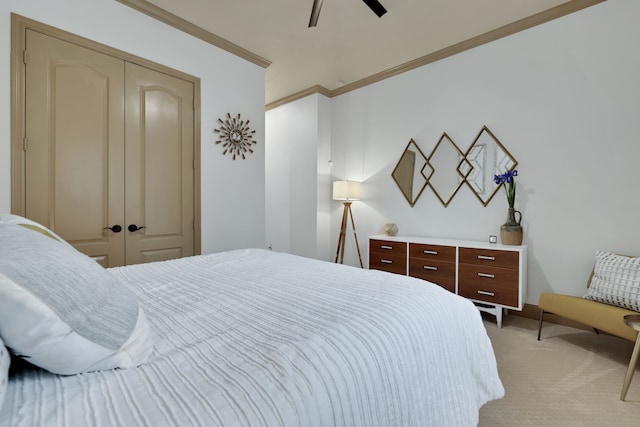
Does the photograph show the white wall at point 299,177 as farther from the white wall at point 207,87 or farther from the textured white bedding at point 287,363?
the textured white bedding at point 287,363

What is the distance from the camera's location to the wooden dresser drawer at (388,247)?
3146mm

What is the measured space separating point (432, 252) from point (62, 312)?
289 cm

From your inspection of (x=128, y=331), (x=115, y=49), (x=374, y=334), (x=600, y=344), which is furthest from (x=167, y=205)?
(x=600, y=344)

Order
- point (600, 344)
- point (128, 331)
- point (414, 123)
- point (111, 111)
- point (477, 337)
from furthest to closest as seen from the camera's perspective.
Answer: point (414, 123) → point (111, 111) → point (600, 344) → point (477, 337) → point (128, 331)

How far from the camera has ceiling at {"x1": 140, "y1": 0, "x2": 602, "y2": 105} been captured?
2.58 m

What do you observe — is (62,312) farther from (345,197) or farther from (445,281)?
(345,197)

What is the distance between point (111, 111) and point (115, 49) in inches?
20.3

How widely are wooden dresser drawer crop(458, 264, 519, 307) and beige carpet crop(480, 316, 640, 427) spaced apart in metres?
0.28

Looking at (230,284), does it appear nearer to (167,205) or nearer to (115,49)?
(167,205)

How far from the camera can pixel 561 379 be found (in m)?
1.80

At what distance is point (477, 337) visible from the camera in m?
1.24

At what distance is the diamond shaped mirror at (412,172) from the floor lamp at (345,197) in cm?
54

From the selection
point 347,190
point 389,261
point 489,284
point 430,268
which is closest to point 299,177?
point 347,190

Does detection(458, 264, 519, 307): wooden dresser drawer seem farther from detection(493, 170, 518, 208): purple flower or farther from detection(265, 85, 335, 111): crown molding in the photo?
detection(265, 85, 335, 111): crown molding
